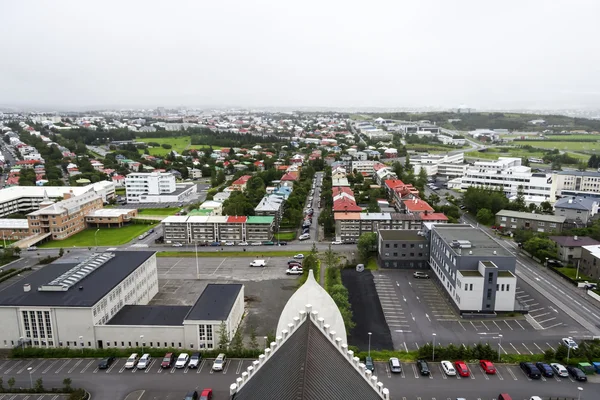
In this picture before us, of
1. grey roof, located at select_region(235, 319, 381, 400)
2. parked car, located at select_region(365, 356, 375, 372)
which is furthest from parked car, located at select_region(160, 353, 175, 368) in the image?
grey roof, located at select_region(235, 319, 381, 400)

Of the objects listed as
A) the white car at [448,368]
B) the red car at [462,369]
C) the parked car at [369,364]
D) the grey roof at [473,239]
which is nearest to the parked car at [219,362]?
the parked car at [369,364]

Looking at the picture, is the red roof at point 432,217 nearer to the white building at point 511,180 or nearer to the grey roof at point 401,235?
the grey roof at point 401,235

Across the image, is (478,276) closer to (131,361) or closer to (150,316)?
(150,316)

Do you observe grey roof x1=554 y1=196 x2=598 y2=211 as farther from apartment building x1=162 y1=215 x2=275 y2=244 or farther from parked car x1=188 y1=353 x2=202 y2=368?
parked car x1=188 y1=353 x2=202 y2=368

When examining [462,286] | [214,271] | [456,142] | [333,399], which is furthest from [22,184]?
[456,142]

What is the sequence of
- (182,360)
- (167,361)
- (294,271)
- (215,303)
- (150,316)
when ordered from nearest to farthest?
(167,361) → (182,360) → (150,316) → (215,303) → (294,271)

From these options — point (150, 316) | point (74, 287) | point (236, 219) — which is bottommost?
point (150, 316)

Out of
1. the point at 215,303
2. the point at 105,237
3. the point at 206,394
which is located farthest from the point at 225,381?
the point at 105,237
